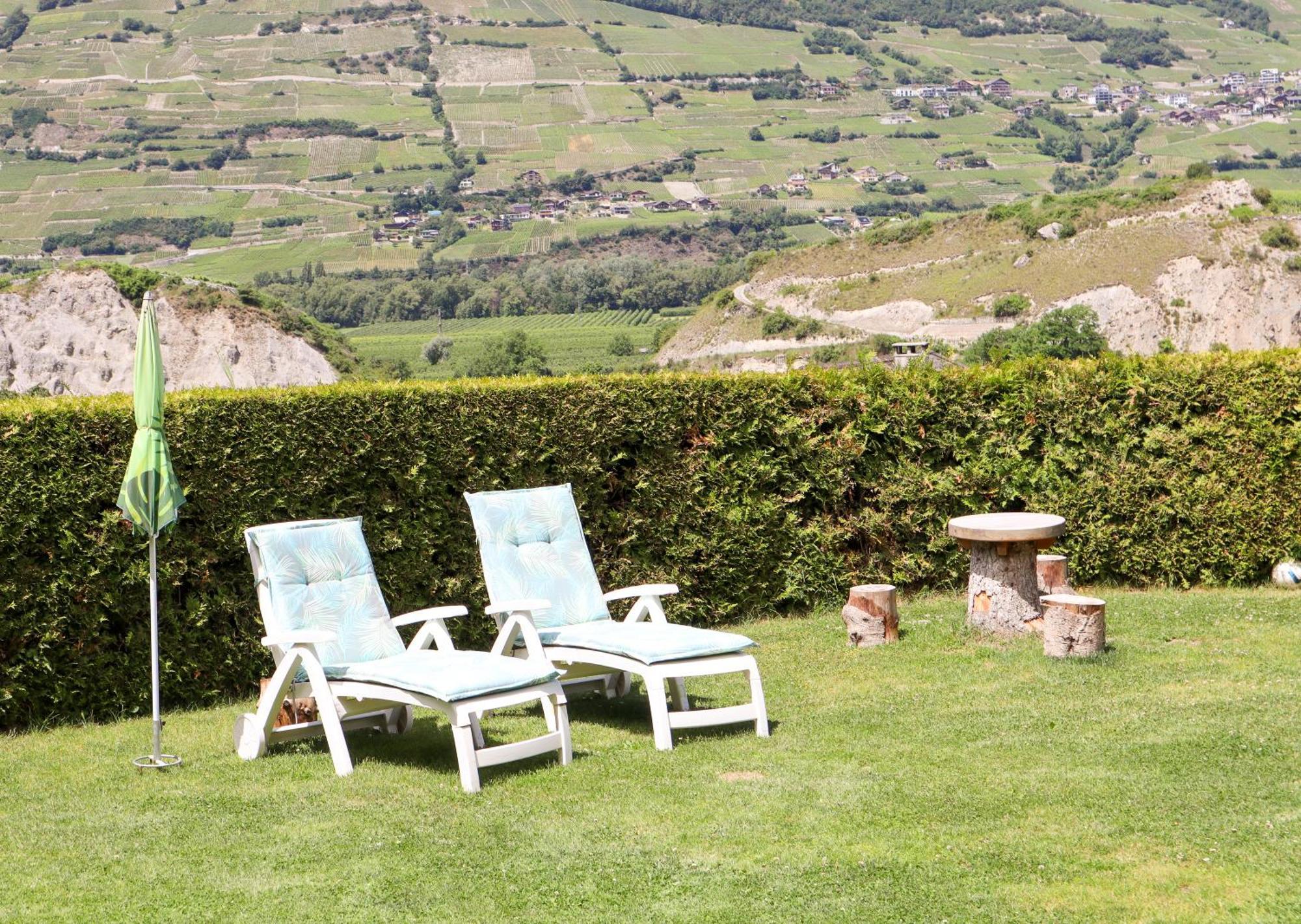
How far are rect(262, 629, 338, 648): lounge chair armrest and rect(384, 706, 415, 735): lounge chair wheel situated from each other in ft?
2.72

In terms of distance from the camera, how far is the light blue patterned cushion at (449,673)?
572 cm

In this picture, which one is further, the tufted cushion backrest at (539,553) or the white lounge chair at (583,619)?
the tufted cushion backrest at (539,553)

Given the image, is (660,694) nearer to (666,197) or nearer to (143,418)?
(143,418)

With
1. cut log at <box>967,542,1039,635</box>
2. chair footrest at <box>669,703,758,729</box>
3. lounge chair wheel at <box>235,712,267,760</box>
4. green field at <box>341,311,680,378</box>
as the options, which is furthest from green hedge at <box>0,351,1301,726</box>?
green field at <box>341,311,680,378</box>

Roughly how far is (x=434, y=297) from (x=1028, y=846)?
121 m

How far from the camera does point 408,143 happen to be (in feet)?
573

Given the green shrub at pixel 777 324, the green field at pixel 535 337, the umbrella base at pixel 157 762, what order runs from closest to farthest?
the umbrella base at pixel 157 762 → the green shrub at pixel 777 324 → the green field at pixel 535 337

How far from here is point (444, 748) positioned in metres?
6.59

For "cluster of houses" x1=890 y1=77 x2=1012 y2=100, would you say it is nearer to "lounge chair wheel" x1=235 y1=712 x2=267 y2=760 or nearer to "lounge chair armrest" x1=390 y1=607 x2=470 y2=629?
"lounge chair armrest" x1=390 y1=607 x2=470 y2=629

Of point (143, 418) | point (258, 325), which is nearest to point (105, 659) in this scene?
point (143, 418)

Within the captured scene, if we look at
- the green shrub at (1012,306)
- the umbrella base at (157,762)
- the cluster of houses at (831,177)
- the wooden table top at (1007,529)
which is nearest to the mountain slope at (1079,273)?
the green shrub at (1012,306)

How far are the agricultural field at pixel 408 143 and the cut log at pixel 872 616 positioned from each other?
12946cm

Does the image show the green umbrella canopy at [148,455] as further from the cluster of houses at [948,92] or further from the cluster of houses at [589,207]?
the cluster of houses at [948,92]

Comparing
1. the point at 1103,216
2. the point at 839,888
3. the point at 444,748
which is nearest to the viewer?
the point at 839,888
